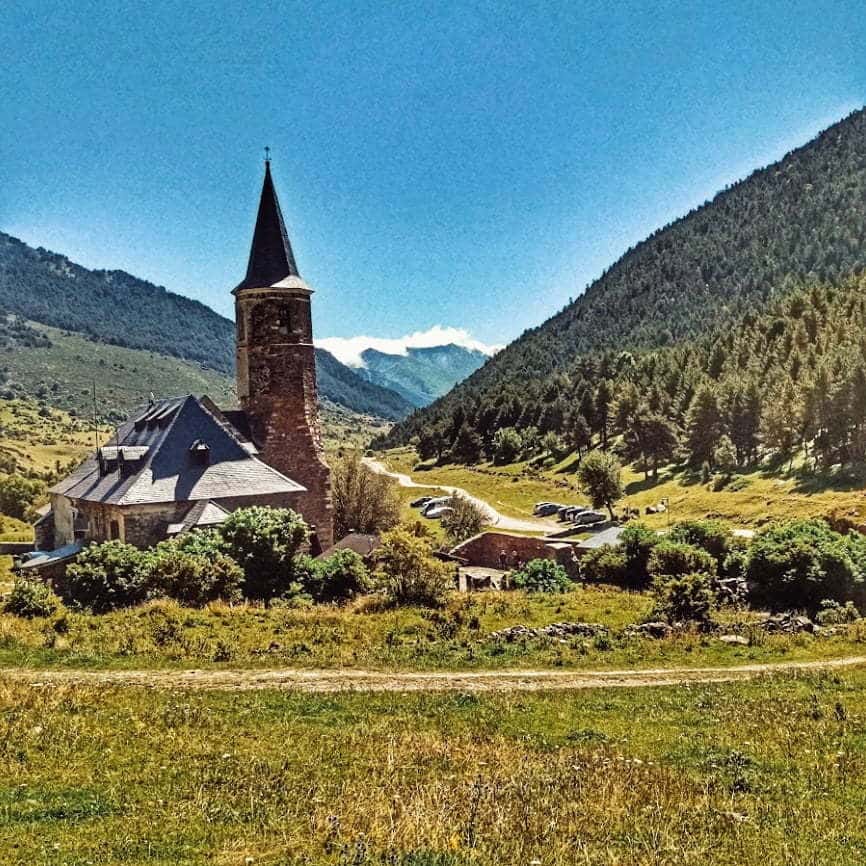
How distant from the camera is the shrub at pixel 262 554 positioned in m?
31.7

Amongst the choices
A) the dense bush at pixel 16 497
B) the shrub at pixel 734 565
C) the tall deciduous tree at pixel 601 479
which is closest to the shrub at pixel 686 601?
the shrub at pixel 734 565

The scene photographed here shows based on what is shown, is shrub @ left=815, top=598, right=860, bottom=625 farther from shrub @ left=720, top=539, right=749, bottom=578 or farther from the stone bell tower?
the stone bell tower

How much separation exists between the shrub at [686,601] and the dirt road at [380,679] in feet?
20.1

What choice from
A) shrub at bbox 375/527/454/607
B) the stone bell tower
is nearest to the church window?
the stone bell tower

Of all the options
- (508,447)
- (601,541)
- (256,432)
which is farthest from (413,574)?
(508,447)

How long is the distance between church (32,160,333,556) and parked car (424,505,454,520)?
38.2m

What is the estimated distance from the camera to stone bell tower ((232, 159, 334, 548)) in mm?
45469

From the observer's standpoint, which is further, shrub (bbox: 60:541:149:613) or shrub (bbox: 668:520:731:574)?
shrub (bbox: 668:520:731:574)

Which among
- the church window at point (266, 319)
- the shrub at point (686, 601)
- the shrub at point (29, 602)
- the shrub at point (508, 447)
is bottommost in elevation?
the shrub at point (686, 601)

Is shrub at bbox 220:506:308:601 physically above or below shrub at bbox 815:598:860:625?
above

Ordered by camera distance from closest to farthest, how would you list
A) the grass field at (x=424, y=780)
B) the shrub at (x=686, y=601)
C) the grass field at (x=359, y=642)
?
the grass field at (x=424, y=780)
the grass field at (x=359, y=642)
the shrub at (x=686, y=601)

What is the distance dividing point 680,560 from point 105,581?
25.6 metres

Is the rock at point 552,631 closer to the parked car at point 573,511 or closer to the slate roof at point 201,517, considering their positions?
the slate roof at point 201,517

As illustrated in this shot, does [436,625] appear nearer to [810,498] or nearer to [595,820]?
[595,820]
